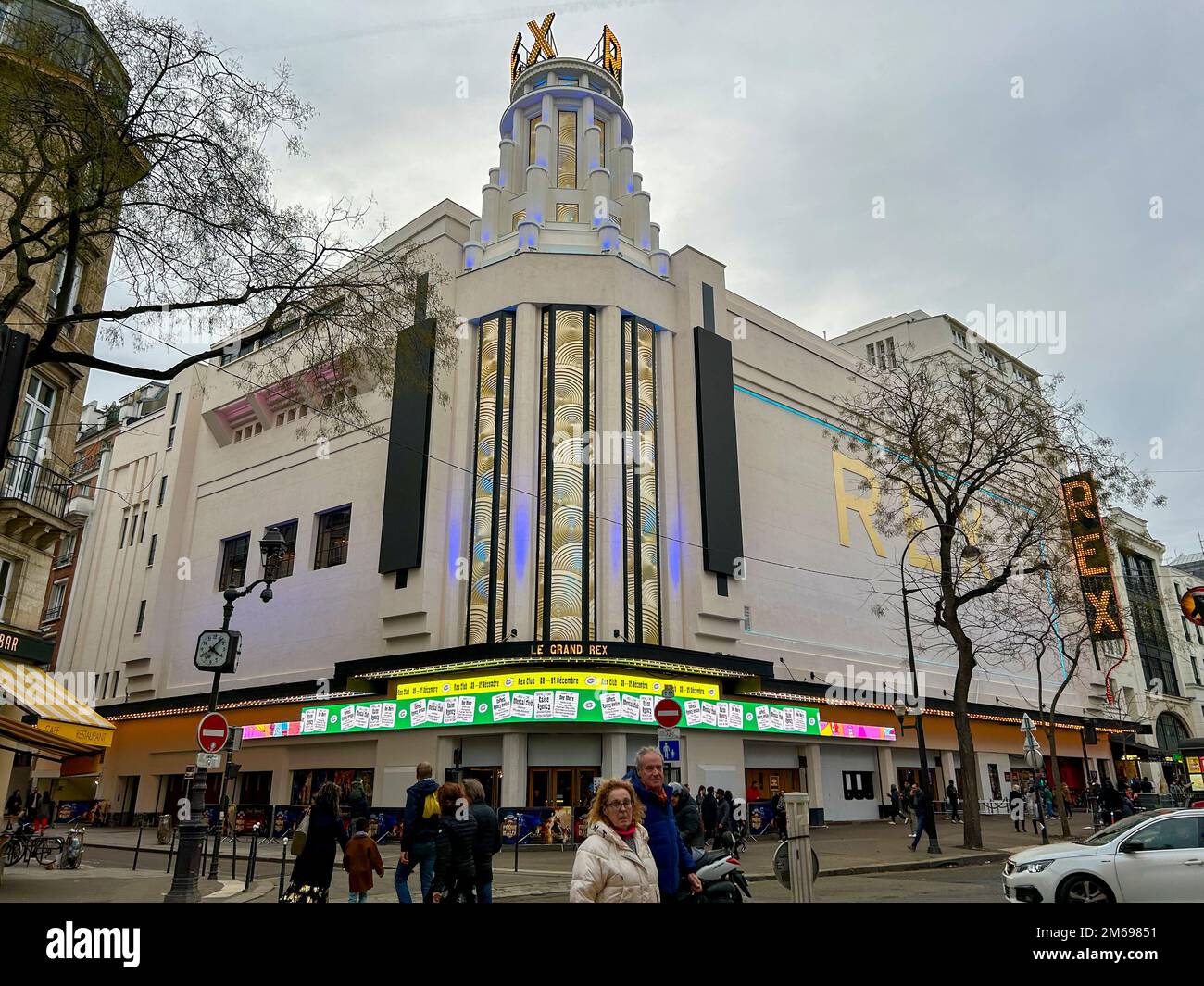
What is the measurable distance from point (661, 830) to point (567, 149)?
119ft

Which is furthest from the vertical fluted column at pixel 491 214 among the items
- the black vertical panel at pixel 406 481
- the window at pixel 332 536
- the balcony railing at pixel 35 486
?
the balcony railing at pixel 35 486

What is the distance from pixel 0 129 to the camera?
983 centimetres

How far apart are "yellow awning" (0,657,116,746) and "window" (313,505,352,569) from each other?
53.7 ft

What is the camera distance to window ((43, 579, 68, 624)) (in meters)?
50.2

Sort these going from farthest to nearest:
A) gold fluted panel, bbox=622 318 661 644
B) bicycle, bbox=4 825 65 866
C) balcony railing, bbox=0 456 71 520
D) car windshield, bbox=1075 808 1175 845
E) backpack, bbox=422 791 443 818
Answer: gold fluted panel, bbox=622 318 661 644
bicycle, bbox=4 825 65 866
balcony railing, bbox=0 456 71 520
car windshield, bbox=1075 808 1175 845
backpack, bbox=422 791 443 818

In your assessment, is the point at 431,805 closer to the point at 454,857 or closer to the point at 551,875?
the point at 454,857

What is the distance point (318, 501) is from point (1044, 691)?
148ft

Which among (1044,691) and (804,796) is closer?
(804,796)

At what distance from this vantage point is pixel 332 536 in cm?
3656

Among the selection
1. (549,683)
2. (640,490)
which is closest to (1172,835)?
(549,683)

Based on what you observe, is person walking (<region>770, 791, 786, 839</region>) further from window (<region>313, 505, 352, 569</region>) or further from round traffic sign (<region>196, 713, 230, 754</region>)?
window (<region>313, 505, 352, 569</region>)

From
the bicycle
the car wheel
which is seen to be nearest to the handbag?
the car wheel
